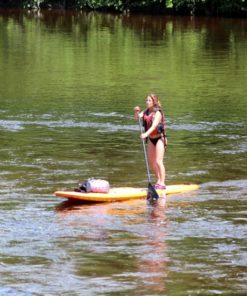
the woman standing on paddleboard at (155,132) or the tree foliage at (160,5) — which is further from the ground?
the woman standing on paddleboard at (155,132)

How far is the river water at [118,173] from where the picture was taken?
36.1 feet

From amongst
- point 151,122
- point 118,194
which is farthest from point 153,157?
point 118,194

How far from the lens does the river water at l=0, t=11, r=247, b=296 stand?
11.0 metres

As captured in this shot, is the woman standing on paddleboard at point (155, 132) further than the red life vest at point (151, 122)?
No

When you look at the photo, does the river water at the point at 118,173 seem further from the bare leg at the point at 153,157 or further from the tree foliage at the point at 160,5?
the tree foliage at the point at 160,5

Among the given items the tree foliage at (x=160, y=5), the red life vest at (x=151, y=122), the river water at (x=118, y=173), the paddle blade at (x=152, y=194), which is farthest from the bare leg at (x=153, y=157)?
the tree foliage at (x=160, y=5)

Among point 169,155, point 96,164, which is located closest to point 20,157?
point 96,164

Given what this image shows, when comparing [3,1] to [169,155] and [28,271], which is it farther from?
[28,271]

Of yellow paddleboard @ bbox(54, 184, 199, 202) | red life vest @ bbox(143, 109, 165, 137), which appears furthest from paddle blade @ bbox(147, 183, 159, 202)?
red life vest @ bbox(143, 109, 165, 137)

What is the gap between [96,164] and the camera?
18.8 metres

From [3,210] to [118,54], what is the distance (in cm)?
3291

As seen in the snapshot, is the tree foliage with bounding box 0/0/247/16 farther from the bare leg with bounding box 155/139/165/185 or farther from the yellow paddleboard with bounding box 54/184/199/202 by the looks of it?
the yellow paddleboard with bounding box 54/184/199/202

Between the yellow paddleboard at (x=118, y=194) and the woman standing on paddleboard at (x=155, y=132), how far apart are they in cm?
23

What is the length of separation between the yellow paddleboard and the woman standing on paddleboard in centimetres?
23
